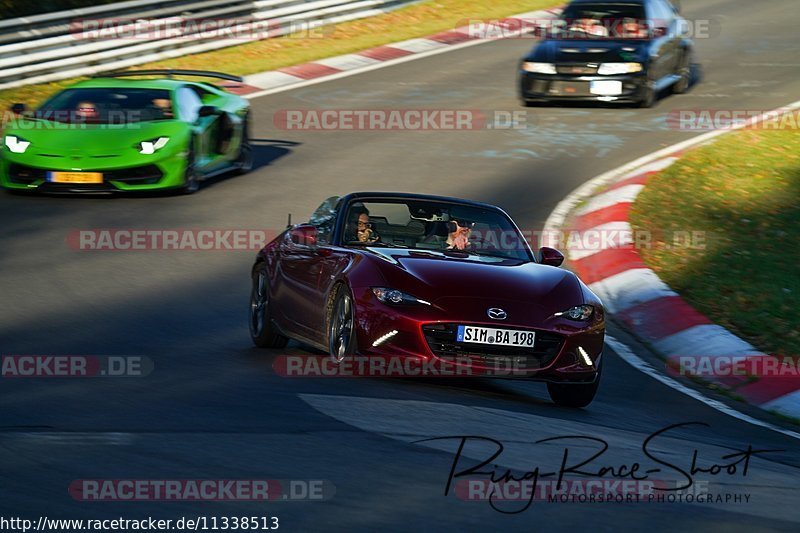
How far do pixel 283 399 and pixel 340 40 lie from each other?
773 inches

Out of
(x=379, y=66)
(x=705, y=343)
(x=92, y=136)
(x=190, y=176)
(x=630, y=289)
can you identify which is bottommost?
(x=379, y=66)

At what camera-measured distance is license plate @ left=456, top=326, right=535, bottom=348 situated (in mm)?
8609

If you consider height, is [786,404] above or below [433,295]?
below

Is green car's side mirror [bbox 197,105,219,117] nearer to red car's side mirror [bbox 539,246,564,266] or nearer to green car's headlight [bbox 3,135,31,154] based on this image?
green car's headlight [bbox 3,135,31,154]

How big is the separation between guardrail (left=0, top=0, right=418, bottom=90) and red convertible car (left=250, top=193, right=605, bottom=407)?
42.3ft

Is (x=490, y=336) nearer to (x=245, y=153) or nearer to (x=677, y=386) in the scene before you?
(x=677, y=386)

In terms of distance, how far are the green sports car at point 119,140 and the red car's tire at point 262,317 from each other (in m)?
5.32

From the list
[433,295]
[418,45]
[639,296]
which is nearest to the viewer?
[433,295]

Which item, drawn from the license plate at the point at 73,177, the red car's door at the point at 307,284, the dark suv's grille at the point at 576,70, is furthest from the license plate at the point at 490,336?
the dark suv's grille at the point at 576,70

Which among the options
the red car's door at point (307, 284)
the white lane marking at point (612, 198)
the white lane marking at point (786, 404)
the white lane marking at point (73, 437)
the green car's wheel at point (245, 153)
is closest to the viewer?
the white lane marking at point (73, 437)

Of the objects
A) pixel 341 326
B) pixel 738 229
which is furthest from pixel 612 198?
pixel 341 326

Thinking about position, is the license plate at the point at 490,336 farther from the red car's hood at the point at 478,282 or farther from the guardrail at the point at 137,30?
the guardrail at the point at 137,30

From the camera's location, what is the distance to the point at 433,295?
28.6 ft

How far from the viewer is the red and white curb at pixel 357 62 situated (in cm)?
2325
